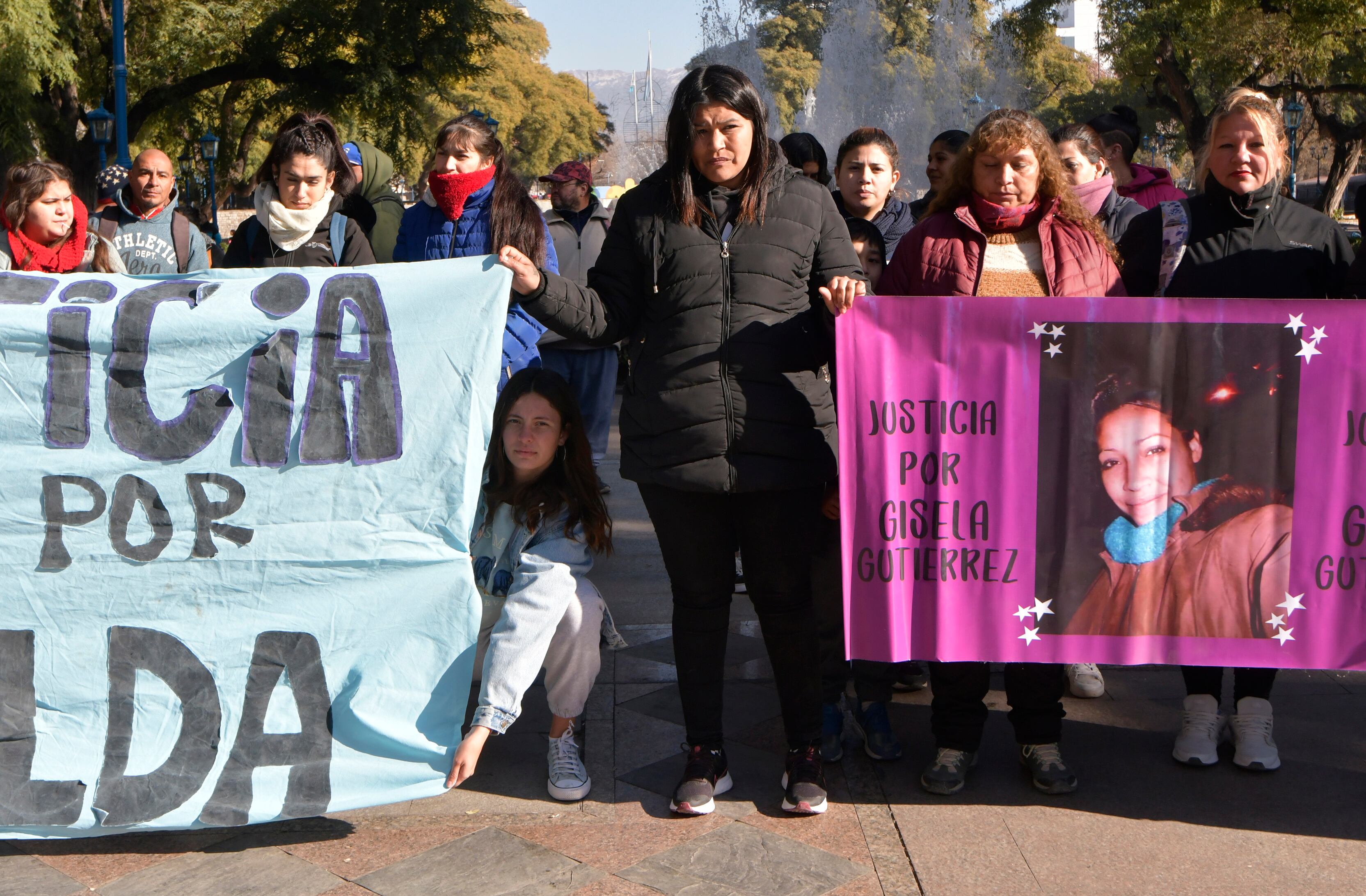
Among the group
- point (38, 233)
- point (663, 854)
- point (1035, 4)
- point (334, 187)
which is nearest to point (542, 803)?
point (663, 854)

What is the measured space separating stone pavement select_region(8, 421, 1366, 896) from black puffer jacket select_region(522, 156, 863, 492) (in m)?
0.87

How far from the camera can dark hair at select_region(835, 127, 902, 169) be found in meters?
4.36

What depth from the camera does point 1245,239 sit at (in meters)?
3.45

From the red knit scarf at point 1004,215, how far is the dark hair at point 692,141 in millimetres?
578

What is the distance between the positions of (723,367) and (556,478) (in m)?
0.64

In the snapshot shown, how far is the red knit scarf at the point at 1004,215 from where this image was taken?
131 inches

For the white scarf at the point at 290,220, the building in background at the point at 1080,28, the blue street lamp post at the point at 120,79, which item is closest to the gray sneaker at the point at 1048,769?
the white scarf at the point at 290,220

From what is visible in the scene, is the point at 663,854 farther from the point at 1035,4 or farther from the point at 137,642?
the point at 1035,4

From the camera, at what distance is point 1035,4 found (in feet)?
89.1

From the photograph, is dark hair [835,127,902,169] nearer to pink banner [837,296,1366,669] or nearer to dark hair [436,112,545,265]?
dark hair [436,112,545,265]

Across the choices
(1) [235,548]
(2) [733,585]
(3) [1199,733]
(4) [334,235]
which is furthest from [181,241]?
(3) [1199,733]

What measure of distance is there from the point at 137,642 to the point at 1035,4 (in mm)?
27292

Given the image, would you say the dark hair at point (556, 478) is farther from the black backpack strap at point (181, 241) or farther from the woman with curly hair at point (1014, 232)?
the black backpack strap at point (181, 241)

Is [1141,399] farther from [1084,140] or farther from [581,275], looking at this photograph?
[581,275]
